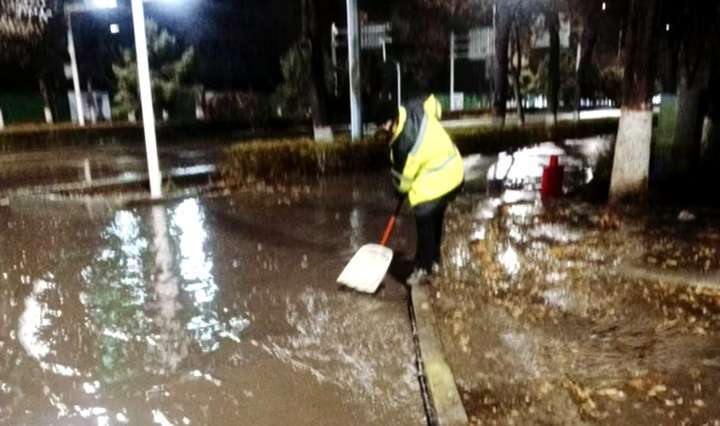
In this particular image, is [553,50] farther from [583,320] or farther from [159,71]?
[583,320]

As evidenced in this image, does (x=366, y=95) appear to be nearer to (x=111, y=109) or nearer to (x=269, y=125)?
(x=269, y=125)

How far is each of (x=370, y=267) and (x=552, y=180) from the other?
5.39m

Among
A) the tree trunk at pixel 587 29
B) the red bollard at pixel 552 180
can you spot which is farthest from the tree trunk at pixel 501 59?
the red bollard at pixel 552 180

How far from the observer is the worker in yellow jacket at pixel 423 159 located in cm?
540

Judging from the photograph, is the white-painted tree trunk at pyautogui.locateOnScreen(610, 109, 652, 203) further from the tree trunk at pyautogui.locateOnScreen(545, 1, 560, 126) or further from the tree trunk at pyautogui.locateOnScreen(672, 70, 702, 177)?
the tree trunk at pyautogui.locateOnScreen(545, 1, 560, 126)

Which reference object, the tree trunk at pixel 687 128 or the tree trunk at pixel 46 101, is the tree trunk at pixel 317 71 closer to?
the tree trunk at pixel 687 128

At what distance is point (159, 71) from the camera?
25969 millimetres

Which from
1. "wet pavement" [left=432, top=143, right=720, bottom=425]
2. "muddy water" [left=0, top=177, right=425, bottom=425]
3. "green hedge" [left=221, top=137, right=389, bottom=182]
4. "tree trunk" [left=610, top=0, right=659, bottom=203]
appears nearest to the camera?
"wet pavement" [left=432, top=143, right=720, bottom=425]

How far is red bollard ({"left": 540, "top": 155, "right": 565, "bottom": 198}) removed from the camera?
10.2 meters

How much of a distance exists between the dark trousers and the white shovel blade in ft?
1.09

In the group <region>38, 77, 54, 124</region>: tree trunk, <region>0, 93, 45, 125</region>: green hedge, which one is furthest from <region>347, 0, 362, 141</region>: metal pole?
<region>0, 93, 45, 125</region>: green hedge

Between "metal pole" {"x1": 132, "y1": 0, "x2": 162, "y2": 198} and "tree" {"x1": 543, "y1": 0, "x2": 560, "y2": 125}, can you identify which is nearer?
"metal pole" {"x1": 132, "y1": 0, "x2": 162, "y2": 198}

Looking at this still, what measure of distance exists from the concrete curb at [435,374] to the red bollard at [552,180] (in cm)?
547

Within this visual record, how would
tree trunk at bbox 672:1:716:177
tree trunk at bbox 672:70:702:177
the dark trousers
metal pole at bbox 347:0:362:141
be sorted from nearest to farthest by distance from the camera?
the dark trousers, tree trunk at bbox 672:1:716:177, tree trunk at bbox 672:70:702:177, metal pole at bbox 347:0:362:141
